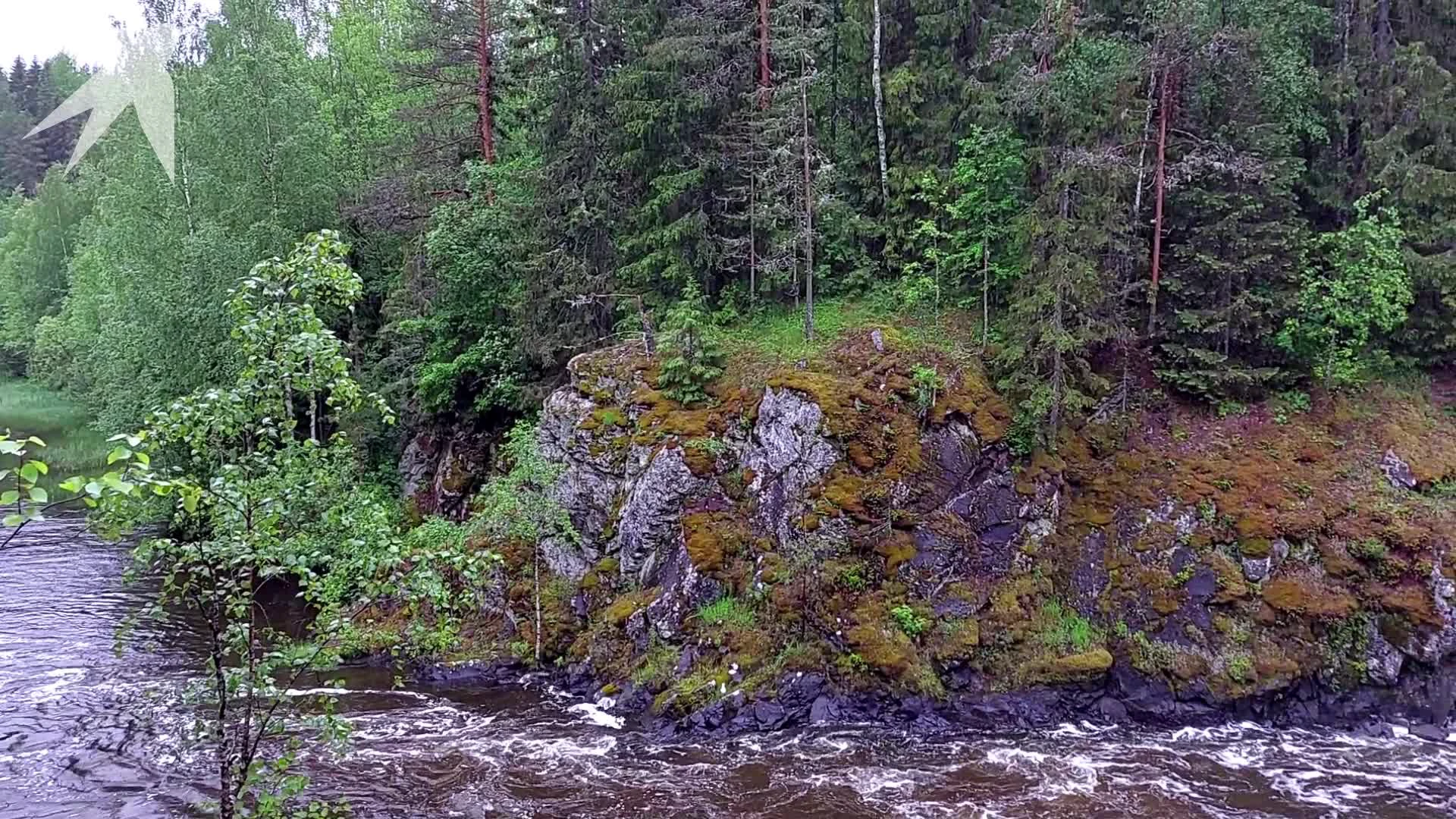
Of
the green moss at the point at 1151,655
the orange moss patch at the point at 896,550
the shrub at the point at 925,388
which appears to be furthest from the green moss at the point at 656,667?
the green moss at the point at 1151,655

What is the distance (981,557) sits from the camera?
15.6m

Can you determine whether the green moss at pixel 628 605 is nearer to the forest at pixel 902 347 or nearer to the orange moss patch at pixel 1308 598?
the forest at pixel 902 347

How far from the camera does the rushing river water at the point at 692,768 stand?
1177 cm

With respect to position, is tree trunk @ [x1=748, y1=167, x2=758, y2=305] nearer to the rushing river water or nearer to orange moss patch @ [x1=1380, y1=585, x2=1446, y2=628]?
the rushing river water

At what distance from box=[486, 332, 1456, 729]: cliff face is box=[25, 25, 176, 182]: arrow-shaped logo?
1621 centimetres

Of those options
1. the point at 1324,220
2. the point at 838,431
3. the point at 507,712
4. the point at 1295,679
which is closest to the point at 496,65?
the point at 838,431

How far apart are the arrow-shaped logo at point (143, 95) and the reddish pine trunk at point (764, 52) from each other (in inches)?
637

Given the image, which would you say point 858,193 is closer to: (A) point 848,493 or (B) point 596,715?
(A) point 848,493

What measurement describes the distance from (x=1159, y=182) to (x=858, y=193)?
6519mm

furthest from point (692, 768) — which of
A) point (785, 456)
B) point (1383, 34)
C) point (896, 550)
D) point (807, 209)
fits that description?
point (1383, 34)

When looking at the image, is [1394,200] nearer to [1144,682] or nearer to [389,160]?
[1144,682]

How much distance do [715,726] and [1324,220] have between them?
15.9 meters

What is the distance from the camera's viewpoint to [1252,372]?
56.0 feet

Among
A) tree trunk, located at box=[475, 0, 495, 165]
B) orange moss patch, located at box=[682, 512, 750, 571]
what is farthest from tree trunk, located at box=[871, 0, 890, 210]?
tree trunk, located at box=[475, 0, 495, 165]
